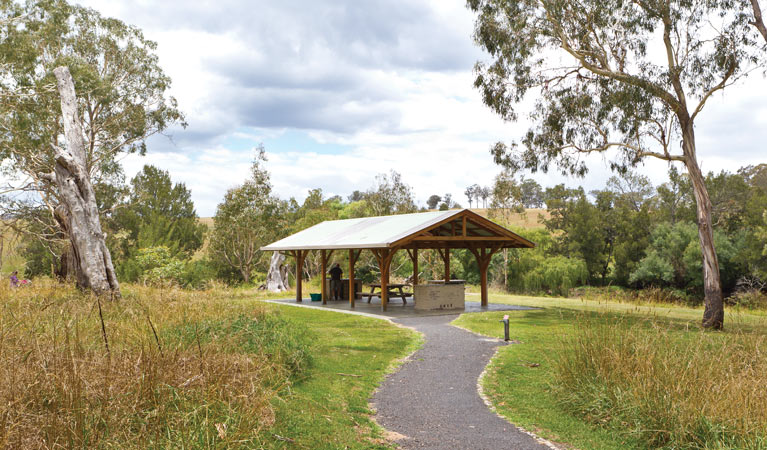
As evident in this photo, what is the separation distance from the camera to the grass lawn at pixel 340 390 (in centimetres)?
505

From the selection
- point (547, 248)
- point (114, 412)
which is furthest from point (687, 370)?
point (547, 248)

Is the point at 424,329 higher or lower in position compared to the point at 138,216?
lower

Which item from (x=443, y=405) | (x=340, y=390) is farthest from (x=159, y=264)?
(x=443, y=405)

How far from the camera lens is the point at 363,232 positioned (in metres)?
18.5

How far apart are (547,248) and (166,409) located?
38185 millimetres

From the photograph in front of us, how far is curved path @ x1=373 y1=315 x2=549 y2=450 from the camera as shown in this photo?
5.26m

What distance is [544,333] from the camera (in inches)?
470

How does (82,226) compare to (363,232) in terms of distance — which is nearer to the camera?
(82,226)

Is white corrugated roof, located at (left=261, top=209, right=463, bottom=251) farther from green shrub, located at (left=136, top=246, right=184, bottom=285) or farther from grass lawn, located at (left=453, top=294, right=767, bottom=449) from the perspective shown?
green shrub, located at (left=136, top=246, right=184, bottom=285)

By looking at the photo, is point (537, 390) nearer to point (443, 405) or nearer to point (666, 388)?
point (443, 405)

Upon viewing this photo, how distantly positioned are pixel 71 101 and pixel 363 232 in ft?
29.5

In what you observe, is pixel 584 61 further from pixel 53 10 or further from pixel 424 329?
pixel 53 10

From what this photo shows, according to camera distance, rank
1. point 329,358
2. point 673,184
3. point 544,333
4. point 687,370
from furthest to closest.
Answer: point 673,184 < point 544,333 < point 329,358 < point 687,370

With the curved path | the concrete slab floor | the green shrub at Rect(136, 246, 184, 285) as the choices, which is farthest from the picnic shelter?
the curved path
